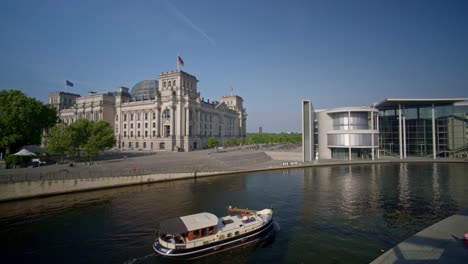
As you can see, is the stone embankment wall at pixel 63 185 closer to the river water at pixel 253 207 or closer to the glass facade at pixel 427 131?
the river water at pixel 253 207

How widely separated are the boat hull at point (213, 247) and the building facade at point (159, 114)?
85869 millimetres

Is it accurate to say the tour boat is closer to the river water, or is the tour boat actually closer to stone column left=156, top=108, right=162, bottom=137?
the river water

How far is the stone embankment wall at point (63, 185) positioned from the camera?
36.6 m

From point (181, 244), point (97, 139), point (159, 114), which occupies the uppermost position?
point (159, 114)

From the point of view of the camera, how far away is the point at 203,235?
20797 millimetres

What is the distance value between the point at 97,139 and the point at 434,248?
6972 centimetres

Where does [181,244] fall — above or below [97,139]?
below

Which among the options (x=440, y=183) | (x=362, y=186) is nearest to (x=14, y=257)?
(x=362, y=186)

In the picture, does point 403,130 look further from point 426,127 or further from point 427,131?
point 427,131

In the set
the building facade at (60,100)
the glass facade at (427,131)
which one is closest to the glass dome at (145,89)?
the building facade at (60,100)

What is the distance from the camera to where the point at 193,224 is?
21172mm

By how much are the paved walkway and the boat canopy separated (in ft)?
43.9

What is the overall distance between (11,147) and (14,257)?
60.1 meters

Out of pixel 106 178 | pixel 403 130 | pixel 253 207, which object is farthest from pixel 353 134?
pixel 106 178
